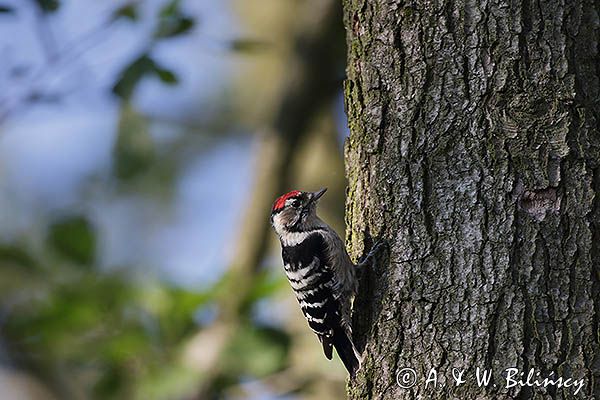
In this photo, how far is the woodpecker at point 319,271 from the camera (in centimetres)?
346

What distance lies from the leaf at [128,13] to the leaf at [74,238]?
1346mm

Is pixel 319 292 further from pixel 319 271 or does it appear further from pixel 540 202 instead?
pixel 540 202

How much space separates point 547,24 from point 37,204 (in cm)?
1073

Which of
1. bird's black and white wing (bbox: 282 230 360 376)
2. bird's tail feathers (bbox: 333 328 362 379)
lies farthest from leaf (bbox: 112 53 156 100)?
bird's tail feathers (bbox: 333 328 362 379)

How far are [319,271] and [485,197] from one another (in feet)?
4.06

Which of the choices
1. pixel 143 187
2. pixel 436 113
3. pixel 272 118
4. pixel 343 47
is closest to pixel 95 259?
pixel 272 118

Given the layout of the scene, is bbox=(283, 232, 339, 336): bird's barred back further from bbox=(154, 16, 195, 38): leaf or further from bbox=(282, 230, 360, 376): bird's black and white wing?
bbox=(154, 16, 195, 38): leaf

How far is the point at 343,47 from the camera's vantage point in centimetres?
559

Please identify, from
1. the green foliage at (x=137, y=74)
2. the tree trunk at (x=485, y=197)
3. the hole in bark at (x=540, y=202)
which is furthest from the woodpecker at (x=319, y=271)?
the green foliage at (x=137, y=74)

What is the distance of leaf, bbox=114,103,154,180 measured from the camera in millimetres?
3977

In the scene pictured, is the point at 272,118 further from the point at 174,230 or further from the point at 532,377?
the point at 174,230

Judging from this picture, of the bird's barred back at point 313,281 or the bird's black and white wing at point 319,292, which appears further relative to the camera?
the bird's barred back at point 313,281

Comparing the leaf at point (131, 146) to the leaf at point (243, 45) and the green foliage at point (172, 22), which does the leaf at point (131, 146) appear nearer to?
the green foliage at point (172, 22)

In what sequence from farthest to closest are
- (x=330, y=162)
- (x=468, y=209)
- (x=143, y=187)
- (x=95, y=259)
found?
(x=143, y=187)
(x=330, y=162)
(x=95, y=259)
(x=468, y=209)
